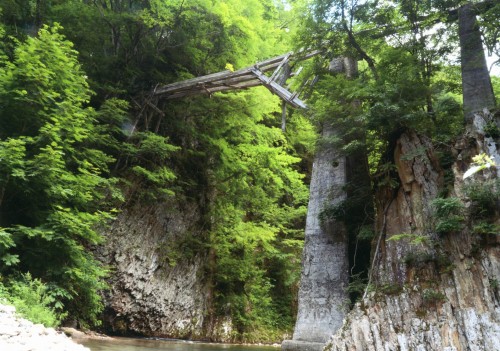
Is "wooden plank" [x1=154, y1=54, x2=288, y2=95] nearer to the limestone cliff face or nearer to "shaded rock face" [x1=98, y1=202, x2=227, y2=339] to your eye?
"shaded rock face" [x1=98, y1=202, x2=227, y2=339]

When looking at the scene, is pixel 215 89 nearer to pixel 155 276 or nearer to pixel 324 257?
pixel 155 276

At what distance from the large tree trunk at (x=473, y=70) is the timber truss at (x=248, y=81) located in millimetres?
3185

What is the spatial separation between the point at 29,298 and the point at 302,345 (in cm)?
479

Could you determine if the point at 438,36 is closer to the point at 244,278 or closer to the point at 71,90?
the point at 71,90

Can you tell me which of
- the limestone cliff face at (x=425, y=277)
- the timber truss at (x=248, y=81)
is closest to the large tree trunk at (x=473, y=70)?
the limestone cliff face at (x=425, y=277)

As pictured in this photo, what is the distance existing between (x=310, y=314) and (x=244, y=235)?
5.53 meters

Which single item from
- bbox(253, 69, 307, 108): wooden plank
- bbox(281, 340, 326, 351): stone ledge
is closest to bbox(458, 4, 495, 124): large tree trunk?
bbox(253, 69, 307, 108): wooden plank

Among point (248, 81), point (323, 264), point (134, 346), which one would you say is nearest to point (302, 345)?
point (323, 264)

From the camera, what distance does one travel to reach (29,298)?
19.9 feet

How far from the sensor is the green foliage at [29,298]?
223 inches

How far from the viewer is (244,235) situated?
41.4ft

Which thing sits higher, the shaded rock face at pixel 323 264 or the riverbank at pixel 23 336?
the shaded rock face at pixel 323 264

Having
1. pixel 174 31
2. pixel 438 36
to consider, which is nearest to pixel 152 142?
pixel 174 31

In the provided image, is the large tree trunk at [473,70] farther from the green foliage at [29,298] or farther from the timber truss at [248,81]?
the green foliage at [29,298]
